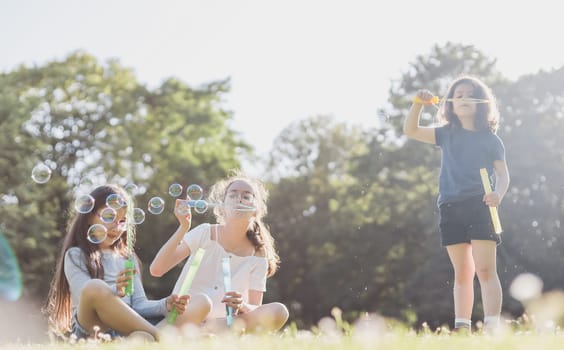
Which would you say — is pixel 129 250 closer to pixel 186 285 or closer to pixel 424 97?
pixel 186 285

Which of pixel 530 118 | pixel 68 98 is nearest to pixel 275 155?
pixel 68 98

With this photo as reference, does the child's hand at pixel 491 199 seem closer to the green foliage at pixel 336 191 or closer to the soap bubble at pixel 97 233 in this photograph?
the soap bubble at pixel 97 233

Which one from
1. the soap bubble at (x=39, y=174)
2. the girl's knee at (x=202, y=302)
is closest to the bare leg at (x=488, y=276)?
the girl's knee at (x=202, y=302)

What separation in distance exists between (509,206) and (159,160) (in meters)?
8.66

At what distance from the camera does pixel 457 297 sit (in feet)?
15.7

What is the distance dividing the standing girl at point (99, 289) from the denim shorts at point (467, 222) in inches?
63.2

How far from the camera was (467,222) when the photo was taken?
4.79 m

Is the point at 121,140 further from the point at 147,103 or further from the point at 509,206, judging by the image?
the point at 509,206

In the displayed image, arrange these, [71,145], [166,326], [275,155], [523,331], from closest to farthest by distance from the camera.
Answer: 1. [523,331]
2. [166,326]
3. [71,145]
4. [275,155]

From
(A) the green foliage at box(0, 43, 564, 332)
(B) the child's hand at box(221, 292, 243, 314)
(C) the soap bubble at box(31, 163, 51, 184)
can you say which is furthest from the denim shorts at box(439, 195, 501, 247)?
(A) the green foliage at box(0, 43, 564, 332)

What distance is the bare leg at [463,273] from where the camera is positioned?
477 cm

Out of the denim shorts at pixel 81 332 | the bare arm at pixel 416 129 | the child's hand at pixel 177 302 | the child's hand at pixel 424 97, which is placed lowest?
the denim shorts at pixel 81 332

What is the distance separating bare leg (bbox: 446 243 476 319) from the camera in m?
4.77

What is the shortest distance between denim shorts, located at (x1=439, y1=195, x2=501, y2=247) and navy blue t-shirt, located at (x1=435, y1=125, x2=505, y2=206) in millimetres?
49
